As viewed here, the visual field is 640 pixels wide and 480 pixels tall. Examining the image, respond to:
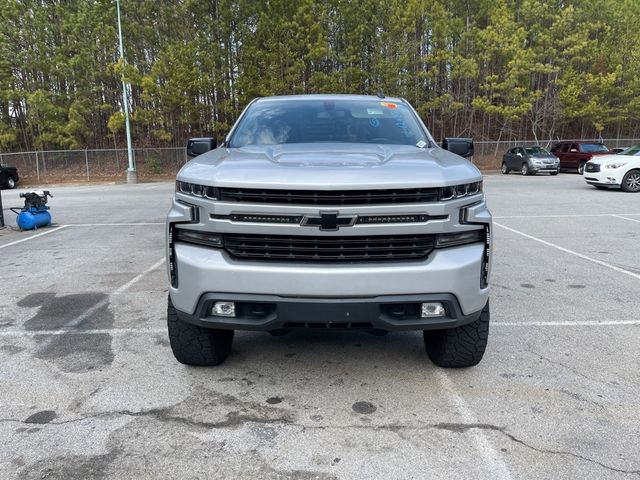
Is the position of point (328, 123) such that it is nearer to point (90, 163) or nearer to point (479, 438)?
point (479, 438)

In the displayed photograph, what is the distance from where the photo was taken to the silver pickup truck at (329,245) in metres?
2.93

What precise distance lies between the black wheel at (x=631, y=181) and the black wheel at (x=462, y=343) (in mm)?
15894

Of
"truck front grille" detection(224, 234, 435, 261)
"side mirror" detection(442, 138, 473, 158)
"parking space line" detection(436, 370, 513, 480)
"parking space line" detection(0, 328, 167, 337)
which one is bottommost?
"parking space line" detection(0, 328, 167, 337)

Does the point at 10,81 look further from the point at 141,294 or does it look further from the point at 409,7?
the point at 141,294

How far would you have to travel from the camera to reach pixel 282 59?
29516 millimetres

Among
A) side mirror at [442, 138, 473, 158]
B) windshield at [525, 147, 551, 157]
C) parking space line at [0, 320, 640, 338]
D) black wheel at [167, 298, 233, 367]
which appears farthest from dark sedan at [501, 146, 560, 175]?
black wheel at [167, 298, 233, 367]

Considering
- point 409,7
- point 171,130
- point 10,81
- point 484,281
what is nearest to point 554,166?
point 409,7

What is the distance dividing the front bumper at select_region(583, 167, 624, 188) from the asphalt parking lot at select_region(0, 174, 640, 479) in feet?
41.3

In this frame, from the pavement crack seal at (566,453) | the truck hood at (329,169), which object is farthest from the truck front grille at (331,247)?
the pavement crack seal at (566,453)

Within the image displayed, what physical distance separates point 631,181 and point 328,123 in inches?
624

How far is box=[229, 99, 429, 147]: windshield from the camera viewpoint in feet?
13.9

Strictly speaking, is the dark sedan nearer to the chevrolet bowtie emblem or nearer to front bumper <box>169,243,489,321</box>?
front bumper <box>169,243,489,321</box>

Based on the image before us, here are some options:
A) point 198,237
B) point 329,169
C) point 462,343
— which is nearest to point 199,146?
point 198,237

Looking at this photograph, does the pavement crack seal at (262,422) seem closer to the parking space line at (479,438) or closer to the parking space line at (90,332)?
the parking space line at (479,438)
